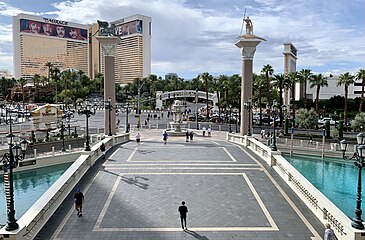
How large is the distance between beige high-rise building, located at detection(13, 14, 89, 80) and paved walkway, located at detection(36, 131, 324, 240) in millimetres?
154696

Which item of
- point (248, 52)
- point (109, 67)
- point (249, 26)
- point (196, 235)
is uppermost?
point (249, 26)

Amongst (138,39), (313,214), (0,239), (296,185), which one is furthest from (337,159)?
(138,39)

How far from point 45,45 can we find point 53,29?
9.41 metres

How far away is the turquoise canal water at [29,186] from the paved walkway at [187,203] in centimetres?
517

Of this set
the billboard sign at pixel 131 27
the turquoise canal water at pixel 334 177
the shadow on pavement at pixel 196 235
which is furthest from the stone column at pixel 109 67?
the billboard sign at pixel 131 27

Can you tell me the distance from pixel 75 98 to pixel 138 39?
274 ft

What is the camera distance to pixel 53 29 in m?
178

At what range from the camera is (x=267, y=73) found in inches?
2416

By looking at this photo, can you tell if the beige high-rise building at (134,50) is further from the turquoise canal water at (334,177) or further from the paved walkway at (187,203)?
the paved walkway at (187,203)

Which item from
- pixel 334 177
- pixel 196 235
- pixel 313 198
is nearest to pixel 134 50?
pixel 334 177

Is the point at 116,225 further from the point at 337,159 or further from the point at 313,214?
the point at 337,159

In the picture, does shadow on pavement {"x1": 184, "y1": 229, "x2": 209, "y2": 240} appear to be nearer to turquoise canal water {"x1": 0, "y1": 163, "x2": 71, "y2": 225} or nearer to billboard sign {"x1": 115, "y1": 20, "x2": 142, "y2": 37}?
turquoise canal water {"x1": 0, "y1": 163, "x2": 71, "y2": 225}

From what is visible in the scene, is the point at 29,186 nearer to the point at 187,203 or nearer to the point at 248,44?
the point at 187,203

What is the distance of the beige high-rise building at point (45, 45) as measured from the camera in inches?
6462
